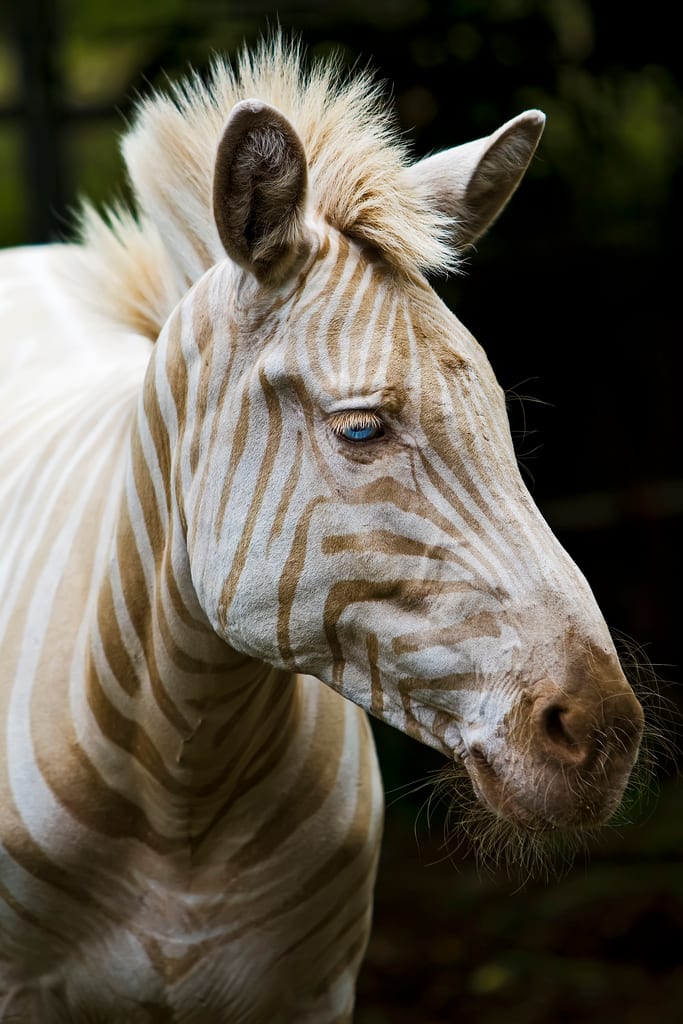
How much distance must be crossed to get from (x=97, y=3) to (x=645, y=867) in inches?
198

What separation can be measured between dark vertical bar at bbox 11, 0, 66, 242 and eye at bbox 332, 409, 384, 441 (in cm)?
372

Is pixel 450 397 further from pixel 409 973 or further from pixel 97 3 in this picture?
pixel 97 3

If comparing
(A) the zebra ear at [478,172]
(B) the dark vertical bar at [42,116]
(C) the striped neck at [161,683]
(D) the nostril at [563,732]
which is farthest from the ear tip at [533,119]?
(B) the dark vertical bar at [42,116]

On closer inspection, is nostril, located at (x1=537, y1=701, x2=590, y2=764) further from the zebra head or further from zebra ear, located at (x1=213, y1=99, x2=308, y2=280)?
zebra ear, located at (x1=213, y1=99, x2=308, y2=280)

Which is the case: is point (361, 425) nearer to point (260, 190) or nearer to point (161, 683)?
point (260, 190)

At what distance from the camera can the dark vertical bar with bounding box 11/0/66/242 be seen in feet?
17.0

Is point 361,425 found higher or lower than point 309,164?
lower

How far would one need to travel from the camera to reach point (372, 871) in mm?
2521

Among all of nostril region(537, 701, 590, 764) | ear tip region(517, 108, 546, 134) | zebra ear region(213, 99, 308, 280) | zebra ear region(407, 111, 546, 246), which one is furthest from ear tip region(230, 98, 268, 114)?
nostril region(537, 701, 590, 764)

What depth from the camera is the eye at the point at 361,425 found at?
1.76 meters

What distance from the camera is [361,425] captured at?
1762 mm

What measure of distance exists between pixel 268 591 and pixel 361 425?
0.29 meters

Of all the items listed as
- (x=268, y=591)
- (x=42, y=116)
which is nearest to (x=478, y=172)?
(x=268, y=591)

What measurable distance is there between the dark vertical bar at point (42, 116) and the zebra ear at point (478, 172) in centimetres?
337
